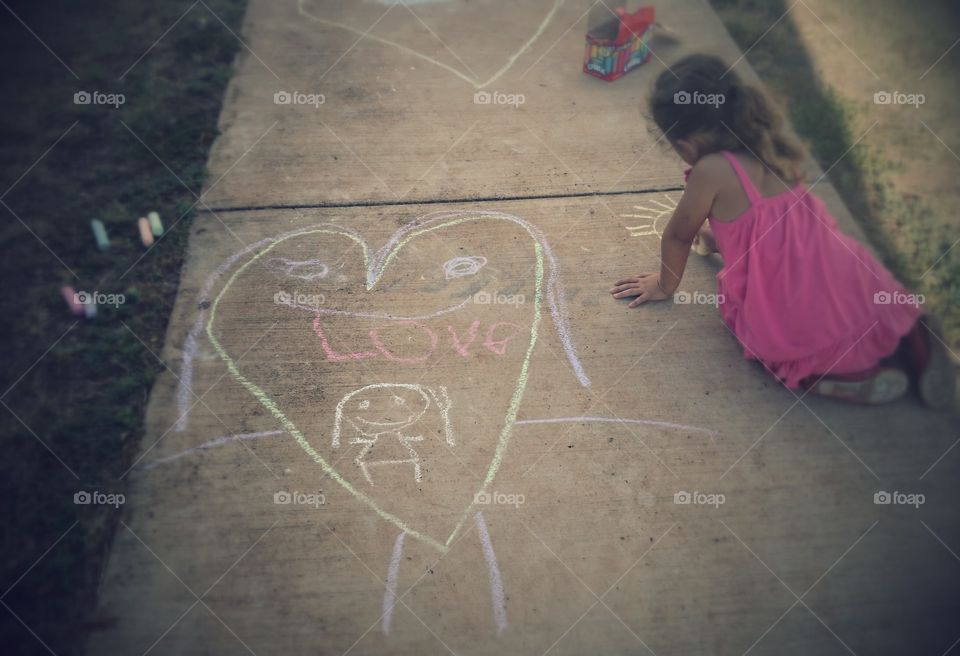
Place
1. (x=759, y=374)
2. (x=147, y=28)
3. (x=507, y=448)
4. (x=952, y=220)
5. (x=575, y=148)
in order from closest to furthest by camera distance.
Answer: (x=507, y=448) → (x=759, y=374) → (x=952, y=220) → (x=575, y=148) → (x=147, y=28)

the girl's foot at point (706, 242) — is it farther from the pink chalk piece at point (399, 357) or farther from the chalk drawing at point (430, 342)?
the pink chalk piece at point (399, 357)

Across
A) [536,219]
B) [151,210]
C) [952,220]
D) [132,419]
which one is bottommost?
[132,419]

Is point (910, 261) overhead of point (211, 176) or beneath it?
overhead

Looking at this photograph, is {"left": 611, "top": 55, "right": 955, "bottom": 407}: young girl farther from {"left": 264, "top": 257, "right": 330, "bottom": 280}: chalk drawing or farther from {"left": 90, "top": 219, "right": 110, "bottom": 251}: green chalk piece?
{"left": 90, "top": 219, "right": 110, "bottom": 251}: green chalk piece

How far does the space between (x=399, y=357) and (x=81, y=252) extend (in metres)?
1.82

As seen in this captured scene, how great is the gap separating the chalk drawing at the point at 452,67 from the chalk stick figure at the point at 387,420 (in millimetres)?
2314

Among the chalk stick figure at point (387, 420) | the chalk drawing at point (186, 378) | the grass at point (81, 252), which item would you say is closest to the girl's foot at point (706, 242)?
the chalk stick figure at point (387, 420)

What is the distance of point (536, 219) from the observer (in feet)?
11.9

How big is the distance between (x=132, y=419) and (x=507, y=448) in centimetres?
163

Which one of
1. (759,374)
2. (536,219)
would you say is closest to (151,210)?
(536,219)

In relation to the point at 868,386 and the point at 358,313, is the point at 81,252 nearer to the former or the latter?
the point at 358,313

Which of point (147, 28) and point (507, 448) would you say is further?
point (147, 28)

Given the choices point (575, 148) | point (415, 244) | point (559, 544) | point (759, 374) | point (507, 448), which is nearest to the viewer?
point (559, 544)

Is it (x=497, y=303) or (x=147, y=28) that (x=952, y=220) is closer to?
(x=497, y=303)
